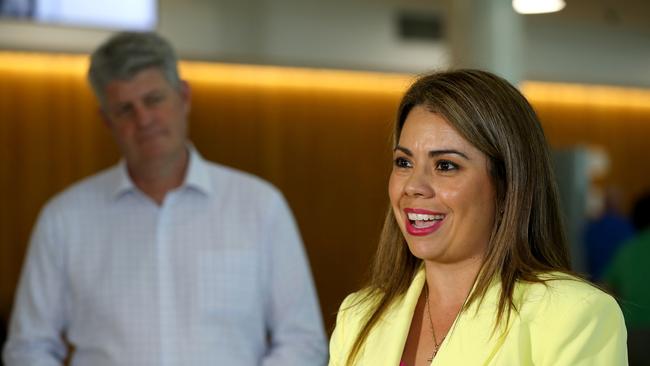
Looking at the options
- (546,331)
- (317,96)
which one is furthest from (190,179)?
(317,96)

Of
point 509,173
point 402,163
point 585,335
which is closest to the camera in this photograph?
point 585,335

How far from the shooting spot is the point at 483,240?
2004 mm

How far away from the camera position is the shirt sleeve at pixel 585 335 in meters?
1.75

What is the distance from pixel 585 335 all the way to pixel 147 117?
1651 mm

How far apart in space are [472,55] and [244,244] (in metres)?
3.49

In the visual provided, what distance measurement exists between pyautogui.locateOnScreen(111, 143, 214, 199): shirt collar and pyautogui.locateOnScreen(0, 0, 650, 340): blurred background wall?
3521 mm

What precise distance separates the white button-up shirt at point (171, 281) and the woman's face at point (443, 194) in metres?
1.11

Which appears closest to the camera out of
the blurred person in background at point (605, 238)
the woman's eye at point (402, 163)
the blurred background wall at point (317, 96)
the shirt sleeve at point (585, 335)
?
the shirt sleeve at point (585, 335)

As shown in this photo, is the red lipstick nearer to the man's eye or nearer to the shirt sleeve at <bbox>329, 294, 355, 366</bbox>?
the shirt sleeve at <bbox>329, 294, 355, 366</bbox>

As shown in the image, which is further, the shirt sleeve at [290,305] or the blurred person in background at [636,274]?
the blurred person in background at [636,274]

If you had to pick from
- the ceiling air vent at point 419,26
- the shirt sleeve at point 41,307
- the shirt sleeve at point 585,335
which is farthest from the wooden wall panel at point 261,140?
the shirt sleeve at point 585,335

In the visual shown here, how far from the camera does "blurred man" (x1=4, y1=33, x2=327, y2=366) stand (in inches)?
118

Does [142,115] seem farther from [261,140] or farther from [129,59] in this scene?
[261,140]

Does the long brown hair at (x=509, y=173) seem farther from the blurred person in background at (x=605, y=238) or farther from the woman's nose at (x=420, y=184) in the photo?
the blurred person in background at (x=605, y=238)
